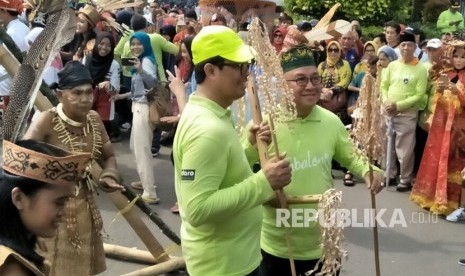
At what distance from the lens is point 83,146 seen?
12.6ft

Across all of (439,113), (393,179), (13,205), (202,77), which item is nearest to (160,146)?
(393,179)

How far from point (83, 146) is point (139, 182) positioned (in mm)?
3665

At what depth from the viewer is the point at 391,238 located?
19.9 ft

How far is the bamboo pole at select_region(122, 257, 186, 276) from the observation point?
15.6 ft

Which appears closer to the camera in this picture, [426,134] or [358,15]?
[426,134]

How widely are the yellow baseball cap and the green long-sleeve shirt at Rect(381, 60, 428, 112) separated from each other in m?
4.75

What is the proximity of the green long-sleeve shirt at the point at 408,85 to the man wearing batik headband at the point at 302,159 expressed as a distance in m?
3.99

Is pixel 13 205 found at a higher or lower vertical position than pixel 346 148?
higher

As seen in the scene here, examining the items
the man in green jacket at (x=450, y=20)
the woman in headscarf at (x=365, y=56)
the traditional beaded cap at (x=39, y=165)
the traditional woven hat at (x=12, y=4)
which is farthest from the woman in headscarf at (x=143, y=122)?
the man in green jacket at (x=450, y=20)

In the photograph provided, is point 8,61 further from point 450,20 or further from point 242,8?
point 450,20

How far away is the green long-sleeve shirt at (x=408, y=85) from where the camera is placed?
7.24 metres

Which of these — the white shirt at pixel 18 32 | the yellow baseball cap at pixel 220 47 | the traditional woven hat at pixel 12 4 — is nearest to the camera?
the yellow baseball cap at pixel 220 47

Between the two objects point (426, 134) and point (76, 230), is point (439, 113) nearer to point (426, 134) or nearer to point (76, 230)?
point (426, 134)

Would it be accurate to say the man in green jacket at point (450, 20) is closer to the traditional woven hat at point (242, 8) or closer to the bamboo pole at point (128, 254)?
the traditional woven hat at point (242, 8)
